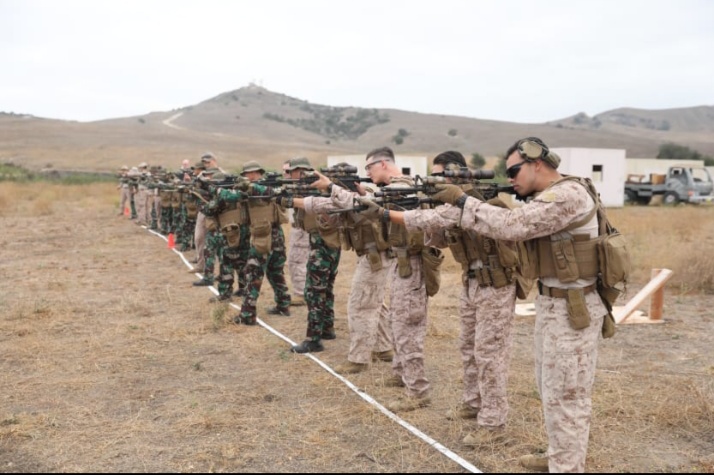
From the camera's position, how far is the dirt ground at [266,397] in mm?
4031

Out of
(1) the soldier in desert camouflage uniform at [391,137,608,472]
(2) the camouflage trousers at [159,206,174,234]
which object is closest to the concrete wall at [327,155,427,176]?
(2) the camouflage trousers at [159,206,174,234]

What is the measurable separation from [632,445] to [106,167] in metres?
50.5

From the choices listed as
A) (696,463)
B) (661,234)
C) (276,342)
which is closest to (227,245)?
(276,342)

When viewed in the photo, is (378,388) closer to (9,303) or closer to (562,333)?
(562,333)

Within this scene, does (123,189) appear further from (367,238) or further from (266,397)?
(266,397)

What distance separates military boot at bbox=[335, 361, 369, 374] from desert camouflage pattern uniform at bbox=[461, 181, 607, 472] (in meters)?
2.42

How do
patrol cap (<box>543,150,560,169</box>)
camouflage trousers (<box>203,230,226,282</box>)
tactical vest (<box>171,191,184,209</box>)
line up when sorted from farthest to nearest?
tactical vest (<box>171,191,184,209</box>)
camouflage trousers (<box>203,230,226,282</box>)
patrol cap (<box>543,150,560,169</box>)

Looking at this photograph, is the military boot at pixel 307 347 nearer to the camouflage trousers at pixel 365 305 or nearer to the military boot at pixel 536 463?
the camouflage trousers at pixel 365 305

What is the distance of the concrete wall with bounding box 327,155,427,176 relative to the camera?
2336cm

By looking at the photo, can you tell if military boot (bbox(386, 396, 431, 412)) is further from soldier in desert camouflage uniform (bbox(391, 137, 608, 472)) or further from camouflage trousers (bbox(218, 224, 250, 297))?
camouflage trousers (bbox(218, 224, 250, 297))

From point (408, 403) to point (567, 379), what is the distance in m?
1.65

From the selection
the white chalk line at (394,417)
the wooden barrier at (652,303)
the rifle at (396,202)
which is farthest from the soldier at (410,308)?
the wooden barrier at (652,303)

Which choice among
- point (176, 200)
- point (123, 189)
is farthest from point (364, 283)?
point (123, 189)

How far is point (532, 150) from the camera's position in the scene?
3.51 meters
